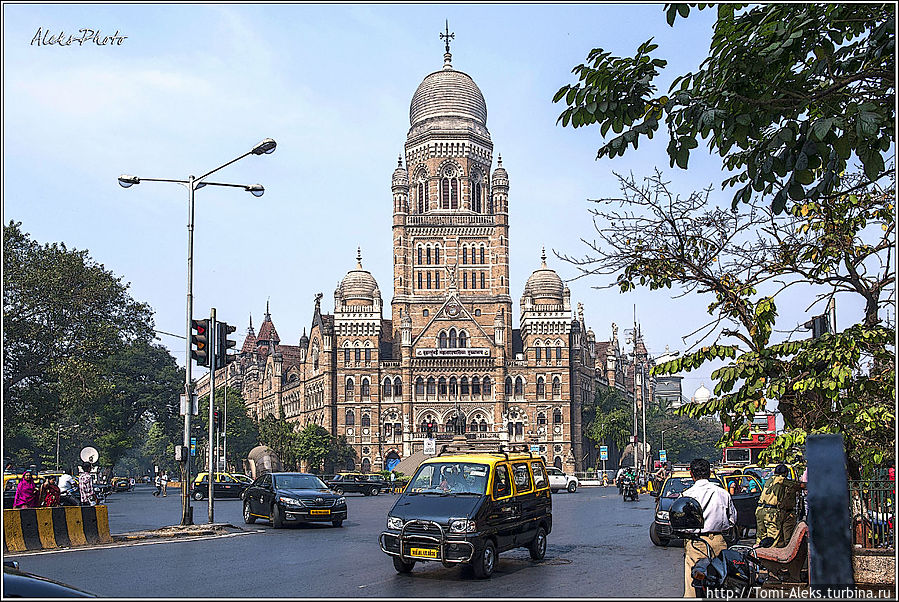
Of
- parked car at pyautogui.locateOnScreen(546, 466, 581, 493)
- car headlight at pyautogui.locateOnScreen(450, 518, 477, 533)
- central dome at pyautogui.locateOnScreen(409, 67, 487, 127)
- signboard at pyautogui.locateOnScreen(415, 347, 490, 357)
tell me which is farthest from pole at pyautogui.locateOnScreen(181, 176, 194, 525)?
central dome at pyautogui.locateOnScreen(409, 67, 487, 127)

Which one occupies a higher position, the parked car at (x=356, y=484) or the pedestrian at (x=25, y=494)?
the pedestrian at (x=25, y=494)

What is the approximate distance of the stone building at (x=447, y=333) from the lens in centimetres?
9044

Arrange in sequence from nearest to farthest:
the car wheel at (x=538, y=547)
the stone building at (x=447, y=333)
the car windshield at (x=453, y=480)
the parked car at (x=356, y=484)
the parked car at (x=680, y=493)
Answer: the car windshield at (x=453, y=480) < the car wheel at (x=538, y=547) < the parked car at (x=680, y=493) < the parked car at (x=356, y=484) < the stone building at (x=447, y=333)

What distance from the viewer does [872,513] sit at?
1206 centimetres

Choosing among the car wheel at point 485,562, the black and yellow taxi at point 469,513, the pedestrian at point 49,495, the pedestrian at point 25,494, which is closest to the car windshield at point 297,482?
the pedestrian at point 49,495

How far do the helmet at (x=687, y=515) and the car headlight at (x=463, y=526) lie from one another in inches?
187

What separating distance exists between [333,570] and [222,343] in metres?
10.6

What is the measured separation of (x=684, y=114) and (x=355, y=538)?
15304 mm

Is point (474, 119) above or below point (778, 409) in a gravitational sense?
above

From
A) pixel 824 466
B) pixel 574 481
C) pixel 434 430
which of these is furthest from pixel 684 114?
pixel 434 430

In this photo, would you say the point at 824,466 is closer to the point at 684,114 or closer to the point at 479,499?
the point at 684,114

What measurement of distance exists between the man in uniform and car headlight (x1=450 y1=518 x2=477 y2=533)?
13.1ft

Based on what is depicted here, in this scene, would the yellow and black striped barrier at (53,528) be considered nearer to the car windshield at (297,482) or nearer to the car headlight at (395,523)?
the car windshield at (297,482)

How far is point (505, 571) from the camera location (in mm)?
14477
